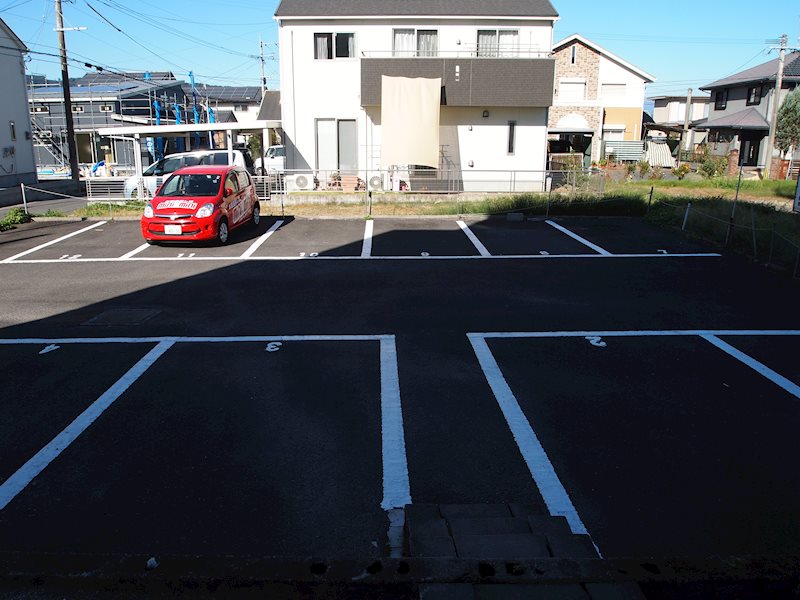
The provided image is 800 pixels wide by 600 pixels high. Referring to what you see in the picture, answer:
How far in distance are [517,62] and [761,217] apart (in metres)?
10.5

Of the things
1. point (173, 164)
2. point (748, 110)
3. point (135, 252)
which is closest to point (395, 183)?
point (173, 164)

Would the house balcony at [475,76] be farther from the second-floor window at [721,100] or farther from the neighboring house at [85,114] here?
the second-floor window at [721,100]

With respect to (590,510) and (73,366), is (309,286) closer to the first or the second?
(73,366)

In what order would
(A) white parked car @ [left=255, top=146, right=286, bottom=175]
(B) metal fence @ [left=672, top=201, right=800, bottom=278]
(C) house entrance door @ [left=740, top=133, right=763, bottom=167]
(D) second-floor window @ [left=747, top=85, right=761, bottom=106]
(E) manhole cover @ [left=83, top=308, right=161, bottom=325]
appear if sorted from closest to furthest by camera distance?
(E) manhole cover @ [left=83, top=308, right=161, bottom=325]
(B) metal fence @ [left=672, top=201, right=800, bottom=278]
(A) white parked car @ [left=255, top=146, right=286, bottom=175]
(C) house entrance door @ [left=740, top=133, right=763, bottom=167]
(D) second-floor window @ [left=747, top=85, right=761, bottom=106]

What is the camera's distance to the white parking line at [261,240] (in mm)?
14883

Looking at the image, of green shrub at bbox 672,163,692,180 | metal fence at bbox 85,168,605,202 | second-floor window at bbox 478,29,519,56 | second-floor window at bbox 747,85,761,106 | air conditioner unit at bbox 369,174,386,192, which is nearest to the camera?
metal fence at bbox 85,168,605,202

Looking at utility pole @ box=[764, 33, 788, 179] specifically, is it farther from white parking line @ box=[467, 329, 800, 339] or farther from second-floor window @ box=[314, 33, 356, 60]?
white parking line @ box=[467, 329, 800, 339]

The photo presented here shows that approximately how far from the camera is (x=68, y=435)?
5.93m

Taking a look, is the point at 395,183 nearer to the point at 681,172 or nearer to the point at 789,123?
the point at 681,172

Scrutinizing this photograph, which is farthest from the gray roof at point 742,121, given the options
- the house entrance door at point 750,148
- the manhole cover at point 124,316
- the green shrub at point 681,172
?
the manhole cover at point 124,316

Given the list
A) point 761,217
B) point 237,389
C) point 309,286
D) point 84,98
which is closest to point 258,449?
point 237,389

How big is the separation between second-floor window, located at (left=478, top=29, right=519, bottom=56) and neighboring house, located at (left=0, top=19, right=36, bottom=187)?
2523 cm

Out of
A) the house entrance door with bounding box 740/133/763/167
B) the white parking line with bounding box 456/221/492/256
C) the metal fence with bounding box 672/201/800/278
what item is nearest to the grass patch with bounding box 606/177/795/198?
the metal fence with bounding box 672/201/800/278

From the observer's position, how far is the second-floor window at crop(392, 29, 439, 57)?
2545 centimetres
